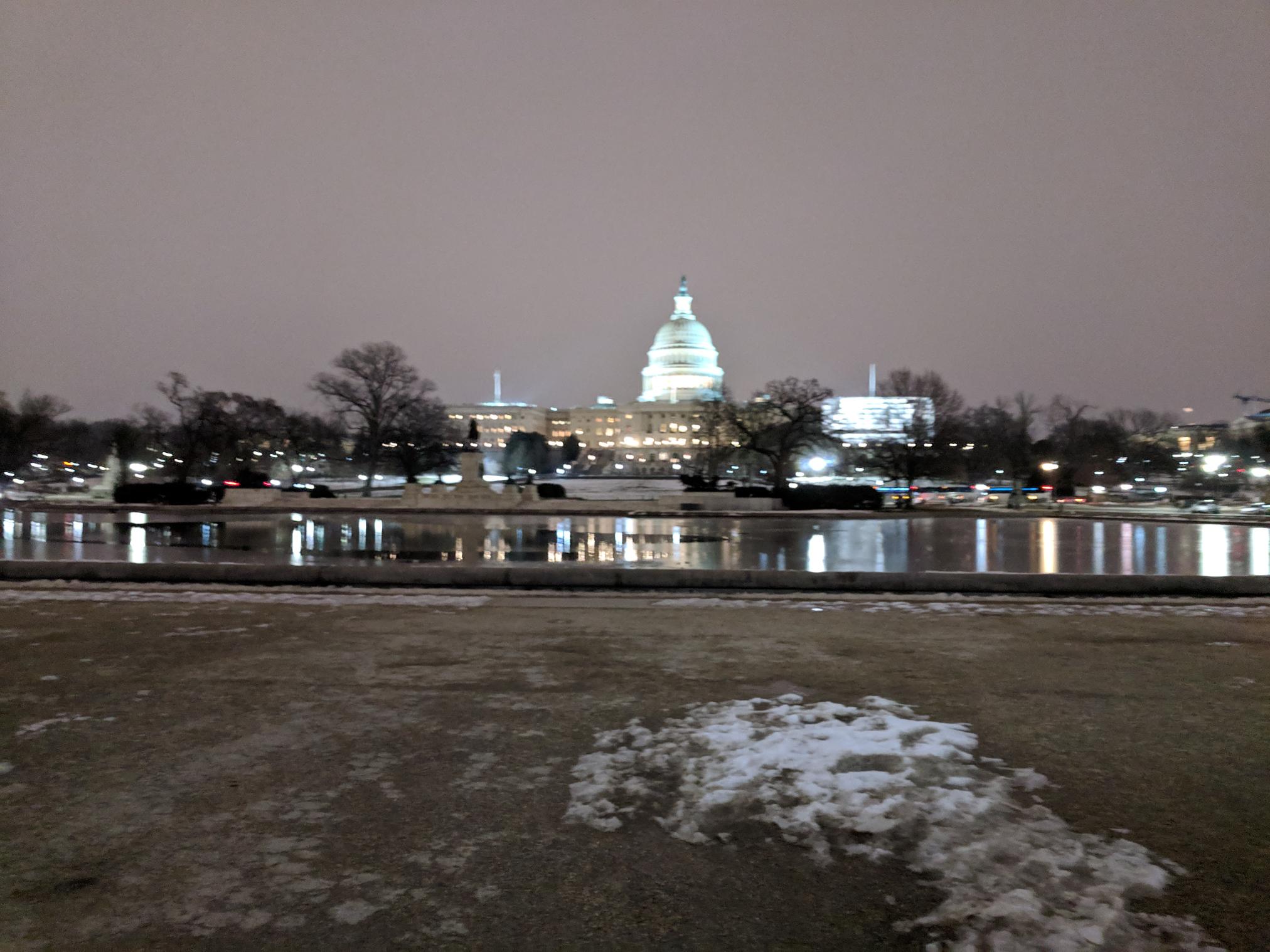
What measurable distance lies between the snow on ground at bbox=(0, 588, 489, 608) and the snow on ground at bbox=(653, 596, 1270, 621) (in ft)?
8.55

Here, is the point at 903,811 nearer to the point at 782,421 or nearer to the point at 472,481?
the point at 472,481

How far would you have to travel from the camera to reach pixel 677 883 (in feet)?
10.9

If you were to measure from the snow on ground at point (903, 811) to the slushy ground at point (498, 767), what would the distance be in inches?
4.6

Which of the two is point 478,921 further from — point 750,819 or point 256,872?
point 750,819

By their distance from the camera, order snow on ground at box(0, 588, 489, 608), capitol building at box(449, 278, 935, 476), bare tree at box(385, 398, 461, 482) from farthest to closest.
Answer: capitol building at box(449, 278, 935, 476), bare tree at box(385, 398, 461, 482), snow on ground at box(0, 588, 489, 608)

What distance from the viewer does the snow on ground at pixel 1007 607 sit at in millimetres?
9711

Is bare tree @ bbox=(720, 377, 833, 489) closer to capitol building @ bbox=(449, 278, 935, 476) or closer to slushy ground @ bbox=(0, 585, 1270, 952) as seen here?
slushy ground @ bbox=(0, 585, 1270, 952)

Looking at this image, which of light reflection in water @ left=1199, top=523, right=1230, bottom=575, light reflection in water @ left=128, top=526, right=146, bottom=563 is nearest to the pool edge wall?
light reflection in water @ left=128, top=526, right=146, bottom=563

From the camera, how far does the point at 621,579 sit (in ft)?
38.2

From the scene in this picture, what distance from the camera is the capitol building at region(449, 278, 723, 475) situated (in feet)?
458

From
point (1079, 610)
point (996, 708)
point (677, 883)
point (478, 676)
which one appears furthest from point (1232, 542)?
point (677, 883)

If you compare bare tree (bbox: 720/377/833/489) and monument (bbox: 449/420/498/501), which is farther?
bare tree (bbox: 720/377/833/489)

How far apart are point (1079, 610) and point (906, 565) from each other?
438 cm

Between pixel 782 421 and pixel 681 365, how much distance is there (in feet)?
Result: 315
